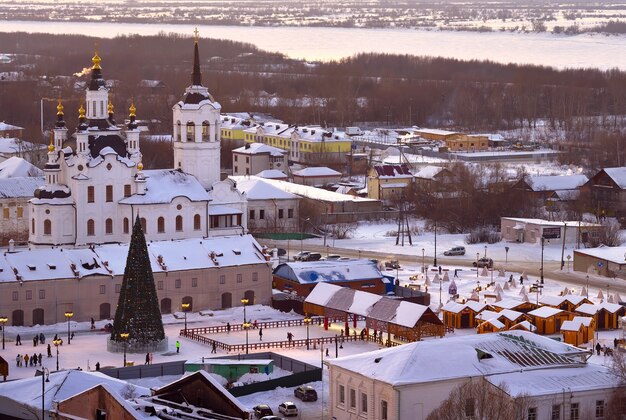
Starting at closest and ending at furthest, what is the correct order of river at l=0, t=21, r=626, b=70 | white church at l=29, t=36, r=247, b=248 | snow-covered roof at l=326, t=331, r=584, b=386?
snow-covered roof at l=326, t=331, r=584, b=386 < white church at l=29, t=36, r=247, b=248 < river at l=0, t=21, r=626, b=70

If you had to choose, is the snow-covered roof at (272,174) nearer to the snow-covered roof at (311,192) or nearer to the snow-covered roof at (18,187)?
the snow-covered roof at (311,192)

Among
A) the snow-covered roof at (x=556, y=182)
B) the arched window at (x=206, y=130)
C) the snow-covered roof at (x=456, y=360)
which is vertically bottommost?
the snow-covered roof at (x=556, y=182)

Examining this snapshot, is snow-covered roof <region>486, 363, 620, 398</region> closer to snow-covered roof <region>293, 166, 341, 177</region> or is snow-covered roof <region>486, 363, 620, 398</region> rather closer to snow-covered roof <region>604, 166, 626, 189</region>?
snow-covered roof <region>604, 166, 626, 189</region>

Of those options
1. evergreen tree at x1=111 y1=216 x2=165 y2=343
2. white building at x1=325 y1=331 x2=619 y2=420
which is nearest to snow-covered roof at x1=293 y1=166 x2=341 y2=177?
evergreen tree at x1=111 y1=216 x2=165 y2=343

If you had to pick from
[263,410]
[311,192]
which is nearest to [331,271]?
[263,410]

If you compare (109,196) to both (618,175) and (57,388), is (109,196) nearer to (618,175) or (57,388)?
(618,175)

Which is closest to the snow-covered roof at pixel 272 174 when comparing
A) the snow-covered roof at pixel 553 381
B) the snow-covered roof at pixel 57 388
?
the snow-covered roof at pixel 553 381

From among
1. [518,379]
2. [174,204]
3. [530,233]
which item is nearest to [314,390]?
[518,379]
